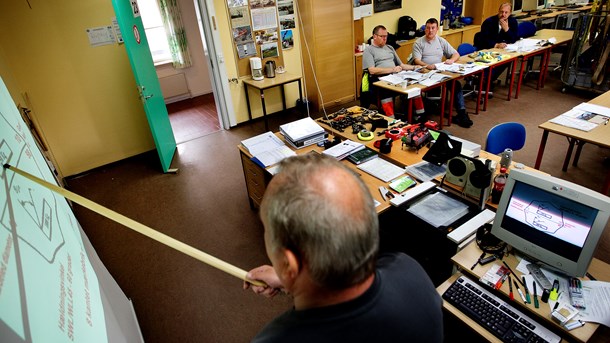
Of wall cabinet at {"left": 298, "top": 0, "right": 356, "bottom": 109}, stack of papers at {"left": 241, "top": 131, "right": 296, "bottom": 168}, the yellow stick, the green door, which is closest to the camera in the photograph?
the yellow stick

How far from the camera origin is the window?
6.65m

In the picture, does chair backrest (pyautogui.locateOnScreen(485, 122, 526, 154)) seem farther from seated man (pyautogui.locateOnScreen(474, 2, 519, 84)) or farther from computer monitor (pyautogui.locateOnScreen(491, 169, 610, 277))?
seated man (pyautogui.locateOnScreen(474, 2, 519, 84))

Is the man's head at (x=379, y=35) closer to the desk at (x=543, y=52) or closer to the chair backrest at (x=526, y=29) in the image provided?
the desk at (x=543, y=52)

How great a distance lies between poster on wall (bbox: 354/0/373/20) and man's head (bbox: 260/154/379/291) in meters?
5.92

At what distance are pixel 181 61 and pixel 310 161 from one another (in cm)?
691

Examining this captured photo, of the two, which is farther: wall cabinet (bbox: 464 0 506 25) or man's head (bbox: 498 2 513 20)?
wall cabinet (bbox: 464 0 506 25)

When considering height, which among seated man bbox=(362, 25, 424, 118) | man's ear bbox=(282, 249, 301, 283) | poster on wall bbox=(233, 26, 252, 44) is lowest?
seated man bbox=(362, 25, 424, 118)

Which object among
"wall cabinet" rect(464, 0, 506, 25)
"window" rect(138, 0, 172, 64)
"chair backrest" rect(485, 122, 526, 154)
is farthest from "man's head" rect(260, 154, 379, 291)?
"wall cabinet" rect(464, 0, 506, 25)

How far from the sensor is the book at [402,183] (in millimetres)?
2545

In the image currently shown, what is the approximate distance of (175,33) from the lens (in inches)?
263

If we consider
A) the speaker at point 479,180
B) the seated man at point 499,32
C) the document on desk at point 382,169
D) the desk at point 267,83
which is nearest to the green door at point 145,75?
the desk at point 267,83

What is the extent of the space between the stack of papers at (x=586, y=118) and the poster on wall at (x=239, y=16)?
4.17 m

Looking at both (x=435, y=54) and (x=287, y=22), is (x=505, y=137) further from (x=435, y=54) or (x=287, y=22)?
(x=287, y=22)

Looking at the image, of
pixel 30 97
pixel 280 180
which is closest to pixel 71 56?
pixel 30 97
